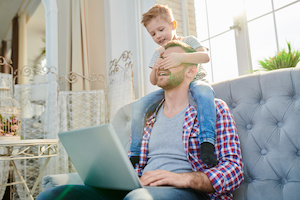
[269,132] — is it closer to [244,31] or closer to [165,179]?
[165,179]

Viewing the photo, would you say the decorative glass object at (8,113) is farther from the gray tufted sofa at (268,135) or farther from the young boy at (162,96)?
the young boy at (162,96)

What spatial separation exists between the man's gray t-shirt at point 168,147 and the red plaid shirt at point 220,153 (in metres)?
0.03

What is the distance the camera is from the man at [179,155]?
0.93m

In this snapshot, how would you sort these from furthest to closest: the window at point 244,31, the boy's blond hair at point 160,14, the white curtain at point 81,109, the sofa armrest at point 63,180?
the white curtain at point 81,109, the window at point 244,31, the boy's blond hair at point 160,14, the sofa armrest at point 63,180

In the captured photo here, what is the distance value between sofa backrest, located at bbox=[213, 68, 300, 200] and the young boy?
24 centimetres

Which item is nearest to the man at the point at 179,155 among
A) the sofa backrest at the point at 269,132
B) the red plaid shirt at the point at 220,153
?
the red plaid shirt at the point at 220,153

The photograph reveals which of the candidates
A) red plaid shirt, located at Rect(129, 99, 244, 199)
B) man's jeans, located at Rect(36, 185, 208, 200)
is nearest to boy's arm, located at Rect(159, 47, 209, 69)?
red plaid shirt, located at Rect(129, 99, 244, 199)

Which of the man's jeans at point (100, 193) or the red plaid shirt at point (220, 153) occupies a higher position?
the red plaid shirt at point (220, 153)

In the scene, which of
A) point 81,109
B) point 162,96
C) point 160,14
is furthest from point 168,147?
point 81,109

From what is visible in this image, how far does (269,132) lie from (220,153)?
271 millimetres

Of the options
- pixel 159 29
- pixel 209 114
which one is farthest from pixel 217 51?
pixel 209 114

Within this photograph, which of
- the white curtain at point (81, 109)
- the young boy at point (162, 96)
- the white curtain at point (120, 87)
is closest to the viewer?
the young boy at point (162, 96)

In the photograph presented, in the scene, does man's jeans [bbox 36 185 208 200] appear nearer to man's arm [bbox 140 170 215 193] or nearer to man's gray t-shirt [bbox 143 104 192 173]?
man's arm [bbox 140 170 215 193]

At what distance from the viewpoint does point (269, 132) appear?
1.20 meters
